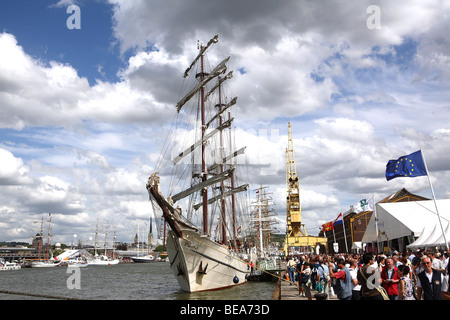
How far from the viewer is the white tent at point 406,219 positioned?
3431 cm

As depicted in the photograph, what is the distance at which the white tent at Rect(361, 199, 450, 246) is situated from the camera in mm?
34309

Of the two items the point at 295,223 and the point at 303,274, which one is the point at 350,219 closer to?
the point at 295,223

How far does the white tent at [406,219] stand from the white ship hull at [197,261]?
19.8 m

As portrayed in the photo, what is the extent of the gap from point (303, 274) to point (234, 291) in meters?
14.3

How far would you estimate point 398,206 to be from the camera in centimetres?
4069

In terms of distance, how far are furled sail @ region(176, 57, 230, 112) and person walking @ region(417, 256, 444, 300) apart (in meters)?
32.5

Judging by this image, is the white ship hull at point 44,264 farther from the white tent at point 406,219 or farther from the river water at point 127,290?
the white tent at point 406,219

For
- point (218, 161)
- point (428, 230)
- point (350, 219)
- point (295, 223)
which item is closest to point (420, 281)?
point (428, 230)

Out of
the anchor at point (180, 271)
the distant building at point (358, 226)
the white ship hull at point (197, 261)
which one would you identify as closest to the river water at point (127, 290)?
the white ship hull at point (197, 261)

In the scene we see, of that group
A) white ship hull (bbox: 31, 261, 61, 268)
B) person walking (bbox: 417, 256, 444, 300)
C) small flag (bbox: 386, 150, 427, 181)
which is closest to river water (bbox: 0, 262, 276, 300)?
small flag (bbox: 386, 150, 427, 181)

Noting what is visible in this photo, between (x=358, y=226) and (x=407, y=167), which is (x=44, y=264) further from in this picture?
(x=407, y=167)
